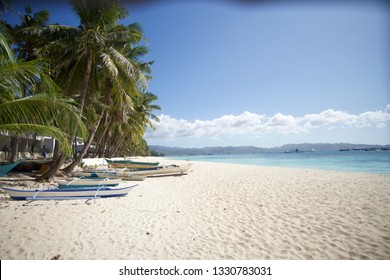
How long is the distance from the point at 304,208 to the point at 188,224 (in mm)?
3634

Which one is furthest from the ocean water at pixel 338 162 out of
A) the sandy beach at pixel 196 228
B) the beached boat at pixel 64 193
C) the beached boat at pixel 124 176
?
the beached boat at pixel 64 193

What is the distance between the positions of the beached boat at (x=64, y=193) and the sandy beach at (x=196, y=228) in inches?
8.1

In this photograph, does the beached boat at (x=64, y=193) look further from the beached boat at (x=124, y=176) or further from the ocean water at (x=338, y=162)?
the ocean water at (x=338, y=162)

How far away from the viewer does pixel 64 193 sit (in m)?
5.59

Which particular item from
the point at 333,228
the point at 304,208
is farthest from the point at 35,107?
the point at 304,208

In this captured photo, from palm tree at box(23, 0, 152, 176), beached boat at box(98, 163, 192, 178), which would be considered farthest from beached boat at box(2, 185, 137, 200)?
beached boat at box(98, 163, 192, 178)

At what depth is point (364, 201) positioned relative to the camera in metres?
6.05

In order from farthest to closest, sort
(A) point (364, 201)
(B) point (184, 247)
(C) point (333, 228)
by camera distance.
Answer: (A) point (364, 201) → (C) point (333, 228) → (B) point (184, 247)

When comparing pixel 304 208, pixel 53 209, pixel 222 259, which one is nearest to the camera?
pixel 222 259

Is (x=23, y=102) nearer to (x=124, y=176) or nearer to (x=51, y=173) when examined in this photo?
(x=51, y=173)

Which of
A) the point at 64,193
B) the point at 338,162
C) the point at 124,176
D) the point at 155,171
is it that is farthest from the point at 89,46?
the point at 338,162

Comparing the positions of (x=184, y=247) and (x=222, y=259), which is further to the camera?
(x=184, y=247)

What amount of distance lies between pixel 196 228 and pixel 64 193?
4.42 m
